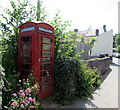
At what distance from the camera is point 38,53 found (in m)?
2.85

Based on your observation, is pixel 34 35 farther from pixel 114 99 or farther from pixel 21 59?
pixel 114 99

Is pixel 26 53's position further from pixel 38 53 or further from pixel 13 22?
pixel 13 22

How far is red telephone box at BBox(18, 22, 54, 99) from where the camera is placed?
2.80 metres

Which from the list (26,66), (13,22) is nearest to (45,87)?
(26,66)

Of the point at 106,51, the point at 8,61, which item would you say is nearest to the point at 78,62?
the point at 8,61

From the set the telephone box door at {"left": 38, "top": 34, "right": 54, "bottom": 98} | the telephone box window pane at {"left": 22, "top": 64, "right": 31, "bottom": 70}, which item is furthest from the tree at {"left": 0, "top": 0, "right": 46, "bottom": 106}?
the telephone box door at {"left": 38, "top": 34, "right": 54, "bottom": 98}

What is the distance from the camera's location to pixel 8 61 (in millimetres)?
2947

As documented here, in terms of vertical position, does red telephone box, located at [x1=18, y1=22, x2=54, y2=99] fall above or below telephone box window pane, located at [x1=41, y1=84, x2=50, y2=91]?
above

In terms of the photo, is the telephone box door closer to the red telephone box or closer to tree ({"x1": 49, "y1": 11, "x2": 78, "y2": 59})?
the red telephone box

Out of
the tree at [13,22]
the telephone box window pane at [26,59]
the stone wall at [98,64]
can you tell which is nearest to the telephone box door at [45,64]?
the telephone box window pane at [26,59]

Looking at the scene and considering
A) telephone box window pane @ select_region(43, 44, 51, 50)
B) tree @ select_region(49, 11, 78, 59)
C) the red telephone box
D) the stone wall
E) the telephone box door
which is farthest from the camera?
the stone wall

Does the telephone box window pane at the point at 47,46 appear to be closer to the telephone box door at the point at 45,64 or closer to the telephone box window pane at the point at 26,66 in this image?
the telephone box door at the point at 45,64

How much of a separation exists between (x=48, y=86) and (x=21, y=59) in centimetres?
134

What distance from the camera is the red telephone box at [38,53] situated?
9.20 ft
